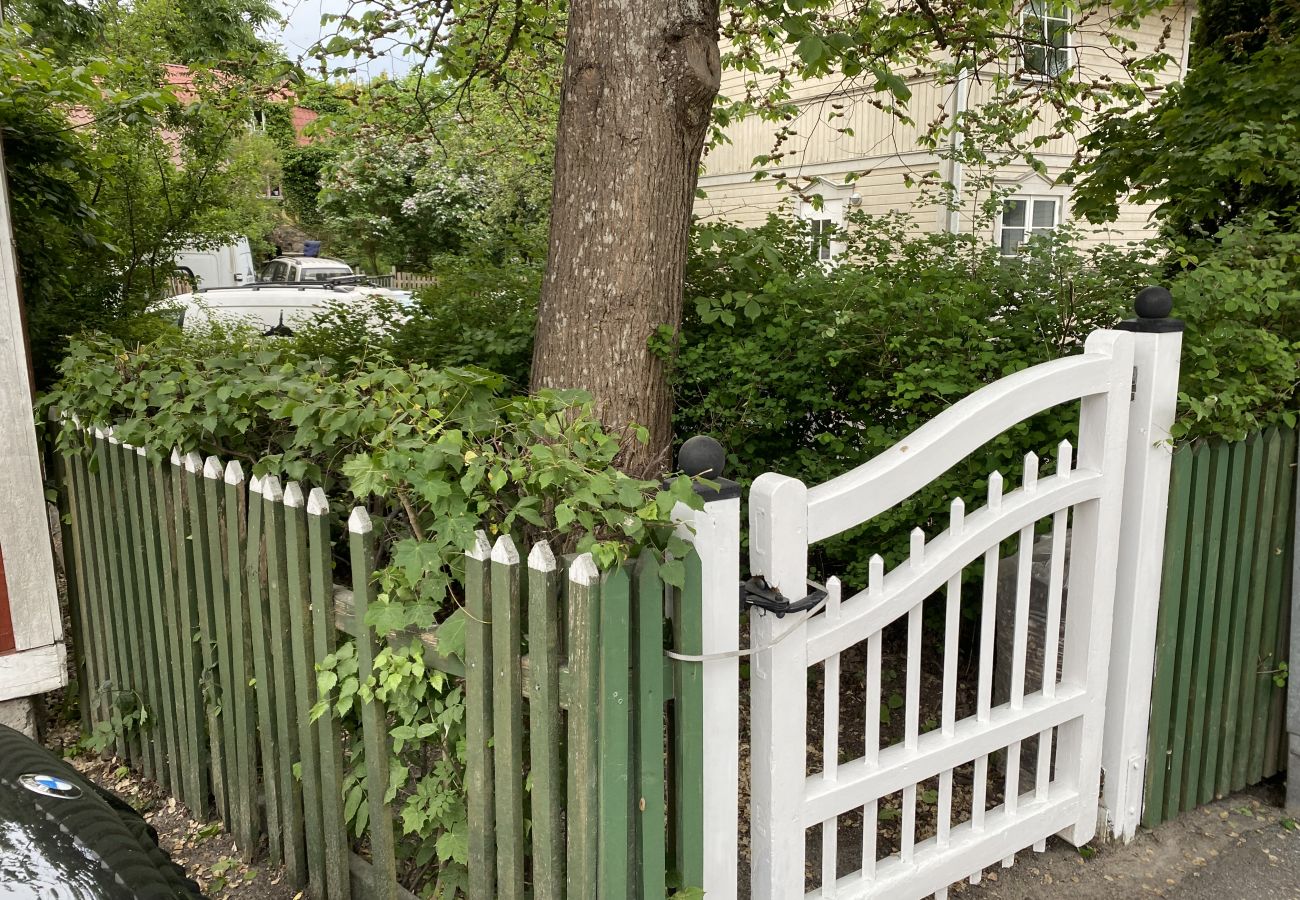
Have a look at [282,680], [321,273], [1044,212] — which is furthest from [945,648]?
[321,273]

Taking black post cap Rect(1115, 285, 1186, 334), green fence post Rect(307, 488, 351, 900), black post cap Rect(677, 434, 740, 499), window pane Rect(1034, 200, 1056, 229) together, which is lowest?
green fence post Rect(307, 488, 351, 900)

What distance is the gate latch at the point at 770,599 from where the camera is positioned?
89.7 inches

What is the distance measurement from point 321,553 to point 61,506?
6.81ft

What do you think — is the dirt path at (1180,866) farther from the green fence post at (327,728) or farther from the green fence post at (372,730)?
the green fence post at (327,728)

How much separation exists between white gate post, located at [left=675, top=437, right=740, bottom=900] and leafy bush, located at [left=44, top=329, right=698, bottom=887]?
12 centimetres

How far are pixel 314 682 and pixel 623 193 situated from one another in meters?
2.09

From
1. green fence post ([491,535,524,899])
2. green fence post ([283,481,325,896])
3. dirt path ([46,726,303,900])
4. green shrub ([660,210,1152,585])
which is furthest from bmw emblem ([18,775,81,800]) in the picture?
green shrub ([660,210,1152,585])

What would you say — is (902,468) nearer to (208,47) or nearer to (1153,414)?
(1153,414)

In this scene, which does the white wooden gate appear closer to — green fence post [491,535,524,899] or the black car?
green fence post [491,535,524,899]

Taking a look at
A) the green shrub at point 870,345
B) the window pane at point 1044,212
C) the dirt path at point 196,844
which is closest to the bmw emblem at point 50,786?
the dirt path at point 196,844

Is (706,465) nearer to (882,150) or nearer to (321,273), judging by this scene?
(882,150)

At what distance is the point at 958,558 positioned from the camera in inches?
107

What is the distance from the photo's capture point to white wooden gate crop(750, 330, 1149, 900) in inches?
94.7

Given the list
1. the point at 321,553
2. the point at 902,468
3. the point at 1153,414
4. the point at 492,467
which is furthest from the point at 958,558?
the point at 321,553
